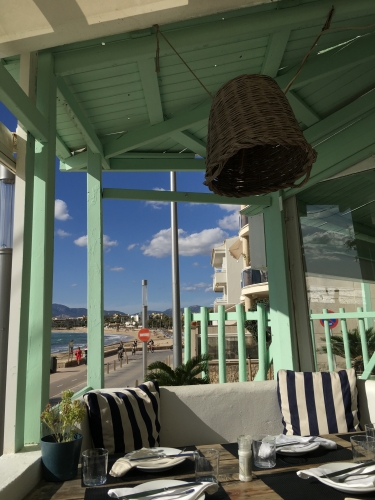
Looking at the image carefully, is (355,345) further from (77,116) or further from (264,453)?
(77,116)

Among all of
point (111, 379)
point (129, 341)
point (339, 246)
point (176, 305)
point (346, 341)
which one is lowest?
point (111, 379)

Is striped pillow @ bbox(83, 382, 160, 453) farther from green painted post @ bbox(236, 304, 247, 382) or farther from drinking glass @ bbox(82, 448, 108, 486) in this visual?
green painted post @ bbox(236, 304, 247, 382)

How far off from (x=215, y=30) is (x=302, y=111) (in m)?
1.36

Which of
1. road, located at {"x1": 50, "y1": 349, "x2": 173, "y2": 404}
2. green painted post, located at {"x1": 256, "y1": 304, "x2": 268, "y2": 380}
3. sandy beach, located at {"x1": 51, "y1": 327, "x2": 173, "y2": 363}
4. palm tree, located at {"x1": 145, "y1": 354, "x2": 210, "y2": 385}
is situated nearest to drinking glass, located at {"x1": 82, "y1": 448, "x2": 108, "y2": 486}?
green painted post, located at {"x1": 256, "y1": 304, "x2": 268, "y2": 380}

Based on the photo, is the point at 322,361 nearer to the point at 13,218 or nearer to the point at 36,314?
the point at 36,314

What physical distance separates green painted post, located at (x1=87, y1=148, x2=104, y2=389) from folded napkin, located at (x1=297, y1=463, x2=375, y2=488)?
179 cm

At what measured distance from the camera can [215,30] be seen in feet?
7.07

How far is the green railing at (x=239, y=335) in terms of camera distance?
4609 millimetres

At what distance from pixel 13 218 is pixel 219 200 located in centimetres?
203

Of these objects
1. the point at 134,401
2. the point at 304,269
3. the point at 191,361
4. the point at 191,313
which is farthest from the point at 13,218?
the point at 191,313

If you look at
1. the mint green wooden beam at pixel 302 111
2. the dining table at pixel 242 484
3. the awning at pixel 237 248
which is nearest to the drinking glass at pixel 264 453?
the dining table at pixel 242 484

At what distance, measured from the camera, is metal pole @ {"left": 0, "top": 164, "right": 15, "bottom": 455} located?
1.73m

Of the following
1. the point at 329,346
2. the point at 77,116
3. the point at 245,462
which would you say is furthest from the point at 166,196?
the point at 245,462

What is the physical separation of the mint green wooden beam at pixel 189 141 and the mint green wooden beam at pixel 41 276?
52.2 inches
